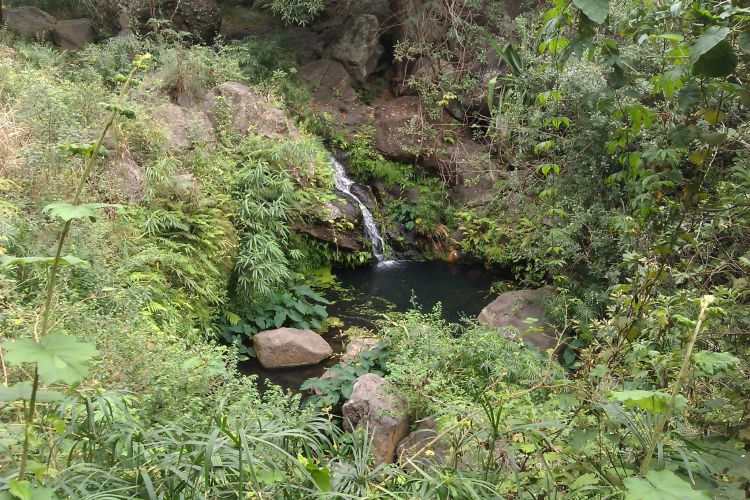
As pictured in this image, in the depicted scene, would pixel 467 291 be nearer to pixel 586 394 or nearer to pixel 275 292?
pixel 275 292

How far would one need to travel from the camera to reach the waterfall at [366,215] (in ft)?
33.2

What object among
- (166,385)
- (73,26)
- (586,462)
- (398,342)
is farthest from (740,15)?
→ (73,26)

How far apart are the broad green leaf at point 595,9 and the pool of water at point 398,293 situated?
565 centimetres

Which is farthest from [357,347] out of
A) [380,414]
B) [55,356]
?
[55,356]

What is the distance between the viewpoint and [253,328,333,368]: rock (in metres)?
6.81

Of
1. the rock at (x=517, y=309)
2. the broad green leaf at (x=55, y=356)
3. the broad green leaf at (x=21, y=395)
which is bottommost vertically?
the rock at (x=517, y=309)

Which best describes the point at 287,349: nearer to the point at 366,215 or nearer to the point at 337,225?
the point at 337,225

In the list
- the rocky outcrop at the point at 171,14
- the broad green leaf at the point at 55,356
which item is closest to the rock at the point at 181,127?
the rocky outcrop at the point at 171,14

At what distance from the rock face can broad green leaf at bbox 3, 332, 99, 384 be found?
3506mm

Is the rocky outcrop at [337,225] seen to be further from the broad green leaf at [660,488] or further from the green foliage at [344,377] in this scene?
the broad green leaf at [660,488]

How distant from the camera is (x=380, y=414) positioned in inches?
184

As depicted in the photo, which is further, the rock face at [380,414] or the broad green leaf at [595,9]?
the rock face at [380,414]

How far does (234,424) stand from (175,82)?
308 inches

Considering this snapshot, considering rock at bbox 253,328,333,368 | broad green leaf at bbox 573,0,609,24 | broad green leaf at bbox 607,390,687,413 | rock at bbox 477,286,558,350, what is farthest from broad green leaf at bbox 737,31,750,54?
rock at bbox 253,328,333,368
